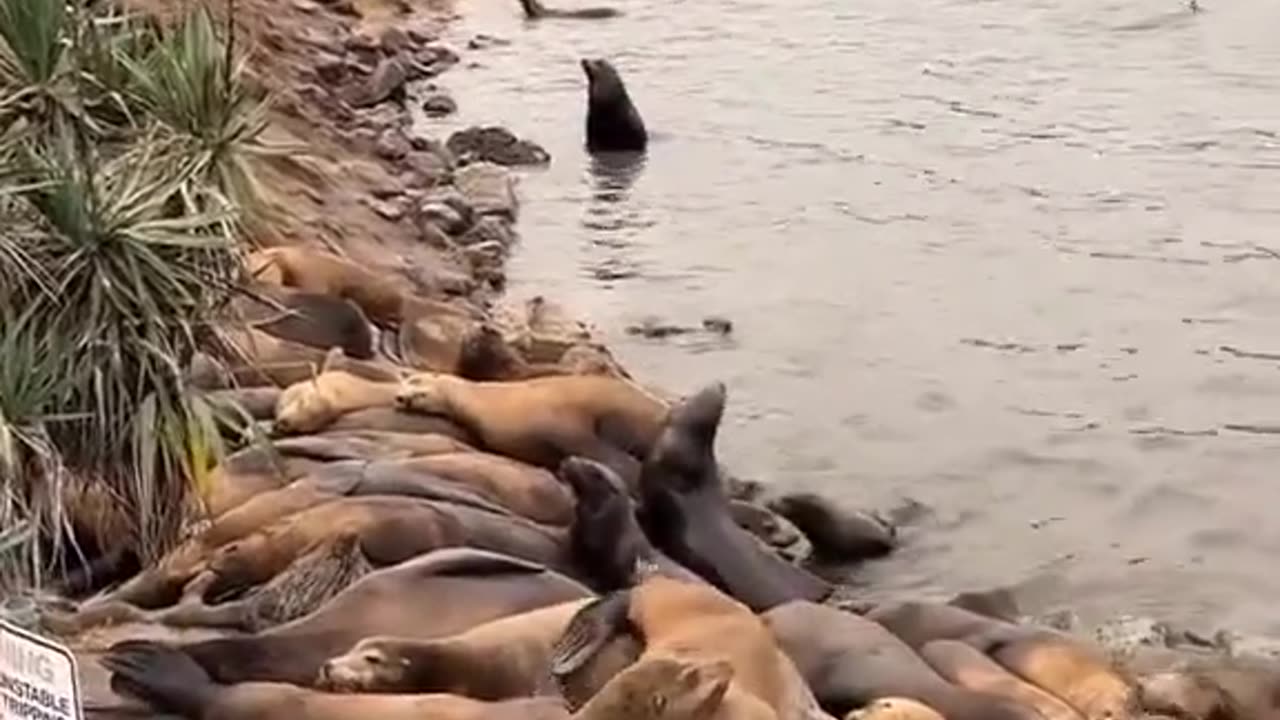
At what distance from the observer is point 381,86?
23.1 m

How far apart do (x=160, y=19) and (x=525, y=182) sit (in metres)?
9.21

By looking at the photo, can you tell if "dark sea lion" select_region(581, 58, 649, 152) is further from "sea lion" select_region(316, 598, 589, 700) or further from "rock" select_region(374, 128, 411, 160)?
"sea lion" select_region(316, 598, 589, 700)

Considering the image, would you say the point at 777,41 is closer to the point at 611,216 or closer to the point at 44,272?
the point at 611,216

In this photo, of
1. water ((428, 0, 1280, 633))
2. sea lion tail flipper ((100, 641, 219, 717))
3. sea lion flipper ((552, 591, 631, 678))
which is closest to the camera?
sea lion tail flipper ((100, 641, 219, 717))

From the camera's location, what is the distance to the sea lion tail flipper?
7289 millimetres

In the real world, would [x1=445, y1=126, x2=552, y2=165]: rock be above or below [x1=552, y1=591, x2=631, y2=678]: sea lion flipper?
below

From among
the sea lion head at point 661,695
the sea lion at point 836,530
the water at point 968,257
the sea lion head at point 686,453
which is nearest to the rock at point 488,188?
the water at point 968,257

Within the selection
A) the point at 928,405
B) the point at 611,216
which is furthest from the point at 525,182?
the point at 928,405

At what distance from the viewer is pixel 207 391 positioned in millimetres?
8922

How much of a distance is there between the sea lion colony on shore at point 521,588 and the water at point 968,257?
1.40 metres

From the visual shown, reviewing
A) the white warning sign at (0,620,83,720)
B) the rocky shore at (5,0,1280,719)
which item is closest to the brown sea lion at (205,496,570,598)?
the rocky shore at (5,0,1280,719)

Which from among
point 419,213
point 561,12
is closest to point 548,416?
Answer: point 419,213

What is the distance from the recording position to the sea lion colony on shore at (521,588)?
7672 mm

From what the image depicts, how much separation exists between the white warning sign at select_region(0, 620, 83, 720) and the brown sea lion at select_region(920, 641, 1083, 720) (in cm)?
386
